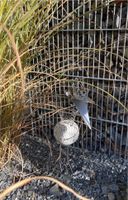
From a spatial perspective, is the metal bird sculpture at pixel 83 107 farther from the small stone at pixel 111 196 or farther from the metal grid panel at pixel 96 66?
the small stone at pixel 111 196

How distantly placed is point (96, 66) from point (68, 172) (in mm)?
489

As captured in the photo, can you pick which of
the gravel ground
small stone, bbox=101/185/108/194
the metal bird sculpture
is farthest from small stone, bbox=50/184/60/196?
the metal bird sculpture

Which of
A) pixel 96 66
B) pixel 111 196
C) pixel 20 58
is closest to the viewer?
pixel 20 58

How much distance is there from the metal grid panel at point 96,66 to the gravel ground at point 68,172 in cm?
11

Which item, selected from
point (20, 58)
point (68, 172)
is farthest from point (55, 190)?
→ point (20, 58)

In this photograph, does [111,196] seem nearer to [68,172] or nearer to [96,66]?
[68,172]

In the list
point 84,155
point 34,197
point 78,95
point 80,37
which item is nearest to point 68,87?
point 78,95

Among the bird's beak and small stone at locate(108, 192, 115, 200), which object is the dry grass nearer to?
the bird's beak

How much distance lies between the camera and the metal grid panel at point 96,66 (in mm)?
1115

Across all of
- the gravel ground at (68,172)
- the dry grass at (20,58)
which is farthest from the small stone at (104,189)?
the dry grass at (20,58)

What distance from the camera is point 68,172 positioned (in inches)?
44.5


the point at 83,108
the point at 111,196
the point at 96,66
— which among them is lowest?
the point at 111,196

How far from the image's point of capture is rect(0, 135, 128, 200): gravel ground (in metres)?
1.01

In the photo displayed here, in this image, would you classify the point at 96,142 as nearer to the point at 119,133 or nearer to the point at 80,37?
the point at 119,133
